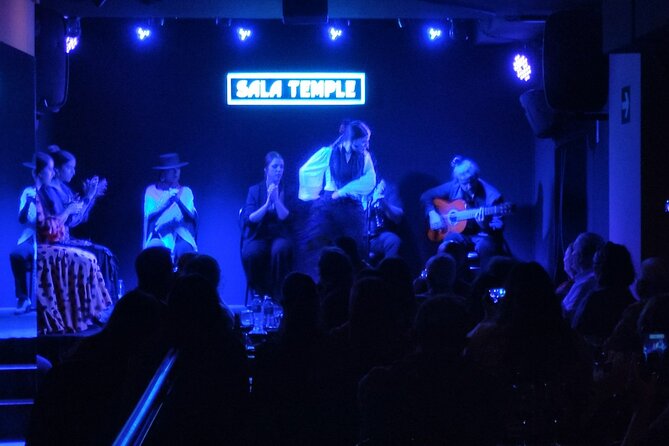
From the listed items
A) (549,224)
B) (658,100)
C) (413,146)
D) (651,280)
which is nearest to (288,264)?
(413,146)

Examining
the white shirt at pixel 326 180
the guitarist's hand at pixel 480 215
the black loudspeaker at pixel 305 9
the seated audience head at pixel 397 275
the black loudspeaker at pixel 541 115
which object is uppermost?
the black loudspeaker at pixel 305 9

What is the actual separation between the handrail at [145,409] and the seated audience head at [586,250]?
3.01 m

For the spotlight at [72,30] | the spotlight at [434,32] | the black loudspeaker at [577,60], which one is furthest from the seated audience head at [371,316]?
the spotlight at [434,32]

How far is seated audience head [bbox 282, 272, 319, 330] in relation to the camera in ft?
11.0

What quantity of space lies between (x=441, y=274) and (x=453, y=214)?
14.8ft

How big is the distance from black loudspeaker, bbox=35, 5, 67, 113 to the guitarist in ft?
12.8

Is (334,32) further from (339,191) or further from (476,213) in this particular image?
(476,213)

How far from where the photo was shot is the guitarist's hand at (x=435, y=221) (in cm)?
930

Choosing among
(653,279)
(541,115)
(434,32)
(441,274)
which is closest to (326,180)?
(434,32)

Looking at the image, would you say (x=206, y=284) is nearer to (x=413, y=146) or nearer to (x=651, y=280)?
(x=651, y=280)

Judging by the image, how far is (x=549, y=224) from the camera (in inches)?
376

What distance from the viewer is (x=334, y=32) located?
10.0 meters

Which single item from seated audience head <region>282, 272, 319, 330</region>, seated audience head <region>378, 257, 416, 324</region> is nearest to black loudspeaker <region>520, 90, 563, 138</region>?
seated audience head <region>378, 257, 416, 324</region>

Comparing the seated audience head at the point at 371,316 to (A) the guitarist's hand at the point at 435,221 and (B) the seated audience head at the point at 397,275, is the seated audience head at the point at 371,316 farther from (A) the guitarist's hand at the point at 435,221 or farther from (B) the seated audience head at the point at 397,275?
(A) the guitarist's hand at the point at 435,221
